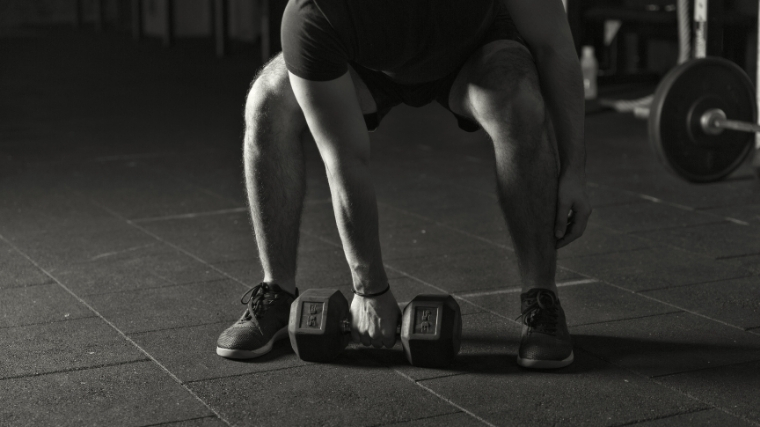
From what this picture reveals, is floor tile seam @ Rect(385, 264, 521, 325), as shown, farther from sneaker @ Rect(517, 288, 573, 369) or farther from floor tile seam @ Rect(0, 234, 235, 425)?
floor tile seam @ Rect(0, 234, 235, 425)

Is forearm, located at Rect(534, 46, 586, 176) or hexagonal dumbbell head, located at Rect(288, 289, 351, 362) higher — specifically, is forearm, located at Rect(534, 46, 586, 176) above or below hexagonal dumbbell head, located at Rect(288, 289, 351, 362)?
above

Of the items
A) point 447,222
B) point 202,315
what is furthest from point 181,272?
point 447,222

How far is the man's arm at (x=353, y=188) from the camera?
1.65 metres

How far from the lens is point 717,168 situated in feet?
10.6

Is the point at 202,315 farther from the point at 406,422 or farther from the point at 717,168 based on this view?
the point at 717,168

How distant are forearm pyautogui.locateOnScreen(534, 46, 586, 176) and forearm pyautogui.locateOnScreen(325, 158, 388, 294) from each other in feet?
1.10

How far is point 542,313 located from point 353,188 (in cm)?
39

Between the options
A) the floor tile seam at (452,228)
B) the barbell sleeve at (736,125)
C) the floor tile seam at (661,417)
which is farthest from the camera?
the barbell sleeve at (736,125)

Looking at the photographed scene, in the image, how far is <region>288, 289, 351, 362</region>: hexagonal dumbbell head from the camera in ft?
5.53

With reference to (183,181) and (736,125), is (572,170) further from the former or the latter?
(183,181)

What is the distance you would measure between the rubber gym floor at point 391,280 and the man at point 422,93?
3.8 inches

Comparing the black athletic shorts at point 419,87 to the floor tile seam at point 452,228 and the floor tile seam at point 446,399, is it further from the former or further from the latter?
the floor tile seam at point 452,228

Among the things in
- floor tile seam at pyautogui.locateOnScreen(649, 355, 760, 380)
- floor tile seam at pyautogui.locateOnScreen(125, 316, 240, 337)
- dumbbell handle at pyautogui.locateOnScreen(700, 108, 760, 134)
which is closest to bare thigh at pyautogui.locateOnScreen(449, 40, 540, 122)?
floor tile seam at pyautogui.locateOnScreen(649, 355, 760, 380)

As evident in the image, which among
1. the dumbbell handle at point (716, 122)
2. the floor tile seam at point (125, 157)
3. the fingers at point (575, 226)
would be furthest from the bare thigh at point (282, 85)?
the floor tile seam at point (125, 157)
